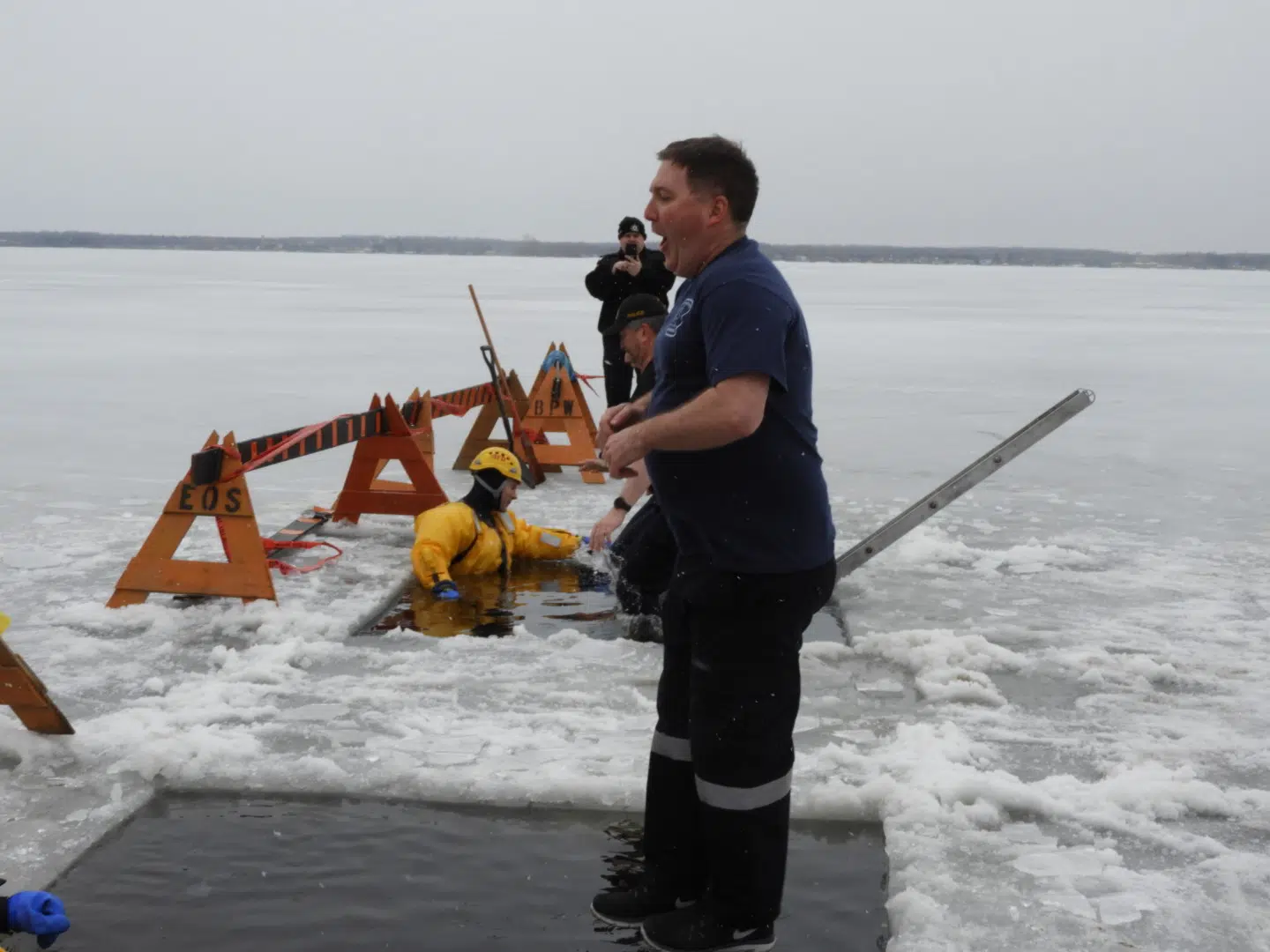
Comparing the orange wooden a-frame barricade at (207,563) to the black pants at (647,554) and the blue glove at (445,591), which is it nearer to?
the blue glove at (445,591)

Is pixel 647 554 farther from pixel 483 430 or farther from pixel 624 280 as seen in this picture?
pixel 483 430

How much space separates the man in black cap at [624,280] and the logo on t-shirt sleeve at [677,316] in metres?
6.43

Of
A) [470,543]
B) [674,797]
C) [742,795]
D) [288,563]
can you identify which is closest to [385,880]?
[674,797]

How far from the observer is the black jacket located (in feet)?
31.4

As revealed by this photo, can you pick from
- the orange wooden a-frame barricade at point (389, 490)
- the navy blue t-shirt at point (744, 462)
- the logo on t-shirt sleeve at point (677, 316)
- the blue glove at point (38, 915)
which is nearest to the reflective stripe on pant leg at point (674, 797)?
the navy blue t-shirt at point (744, 462)

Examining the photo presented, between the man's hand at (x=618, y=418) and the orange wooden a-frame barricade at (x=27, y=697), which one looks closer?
the man's hand at (x=618, y=418)

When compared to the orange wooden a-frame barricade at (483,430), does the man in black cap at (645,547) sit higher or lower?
higher

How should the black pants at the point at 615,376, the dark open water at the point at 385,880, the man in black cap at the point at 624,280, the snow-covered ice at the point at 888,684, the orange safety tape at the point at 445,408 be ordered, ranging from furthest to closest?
the black pants at the point at 615,376, the man in black cap at the point at 624,280, the orange safety tape at the point at 445,408, the snow-covered ice at the point at 888,684, the dark open water at the point at 385,880

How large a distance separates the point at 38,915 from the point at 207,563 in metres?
3.14

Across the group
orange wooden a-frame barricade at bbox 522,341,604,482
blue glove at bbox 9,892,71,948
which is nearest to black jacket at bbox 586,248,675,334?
orange wooden a-frame barricade at bbox 522,341,604,482

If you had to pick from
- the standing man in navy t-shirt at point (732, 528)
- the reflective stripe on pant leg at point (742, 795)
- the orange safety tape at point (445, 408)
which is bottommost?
the orange safety tape at point (445, 408)

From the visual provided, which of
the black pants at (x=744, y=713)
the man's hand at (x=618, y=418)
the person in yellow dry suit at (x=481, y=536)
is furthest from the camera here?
the person in yellow dry suit at (x=481, y=536)

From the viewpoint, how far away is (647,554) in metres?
5.45

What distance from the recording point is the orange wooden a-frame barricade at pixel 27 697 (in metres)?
4.02
